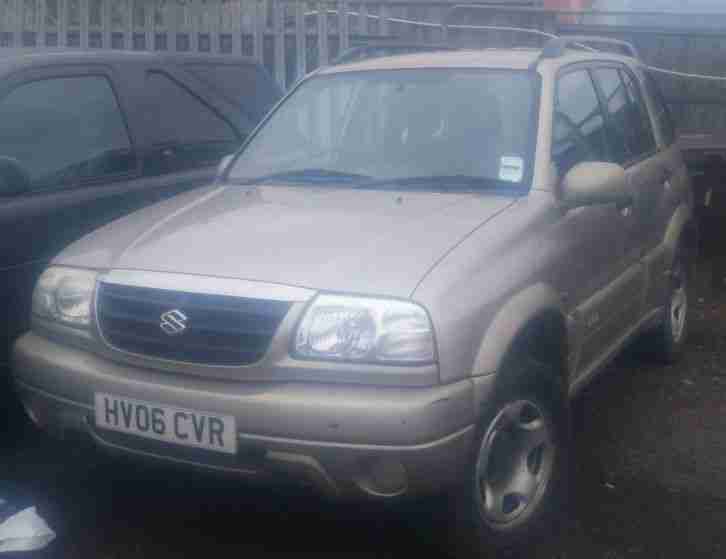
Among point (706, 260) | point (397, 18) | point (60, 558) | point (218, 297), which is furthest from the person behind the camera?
point (397, 18)

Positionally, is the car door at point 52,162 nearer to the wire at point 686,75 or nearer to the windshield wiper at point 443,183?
the windshield wiper at point 443,183

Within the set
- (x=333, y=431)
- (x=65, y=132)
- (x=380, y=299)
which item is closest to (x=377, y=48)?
(x=65, y=132)

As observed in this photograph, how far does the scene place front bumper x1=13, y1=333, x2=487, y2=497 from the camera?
10.5ft

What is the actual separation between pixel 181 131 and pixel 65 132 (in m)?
0.76

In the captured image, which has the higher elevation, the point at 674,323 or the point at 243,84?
the point at 243,84

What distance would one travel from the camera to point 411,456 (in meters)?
3.19

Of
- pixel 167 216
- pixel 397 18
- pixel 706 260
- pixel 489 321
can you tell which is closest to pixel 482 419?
pixel 489 321

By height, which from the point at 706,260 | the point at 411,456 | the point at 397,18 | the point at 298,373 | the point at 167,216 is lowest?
the point at 706,260

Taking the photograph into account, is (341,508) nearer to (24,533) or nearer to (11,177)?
(24,533)

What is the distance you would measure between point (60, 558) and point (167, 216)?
1.35m

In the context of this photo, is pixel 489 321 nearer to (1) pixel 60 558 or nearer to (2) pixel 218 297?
(2) pixel 218 297

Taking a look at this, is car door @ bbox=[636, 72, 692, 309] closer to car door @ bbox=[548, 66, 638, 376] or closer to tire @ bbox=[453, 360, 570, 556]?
car door @ bbox=[548, 66, 638, 376]

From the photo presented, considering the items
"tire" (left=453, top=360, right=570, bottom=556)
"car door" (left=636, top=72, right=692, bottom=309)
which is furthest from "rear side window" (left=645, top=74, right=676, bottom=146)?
"tire" (left=453, top=360, right=570, bottom=556)

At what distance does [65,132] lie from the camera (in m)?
4.89
